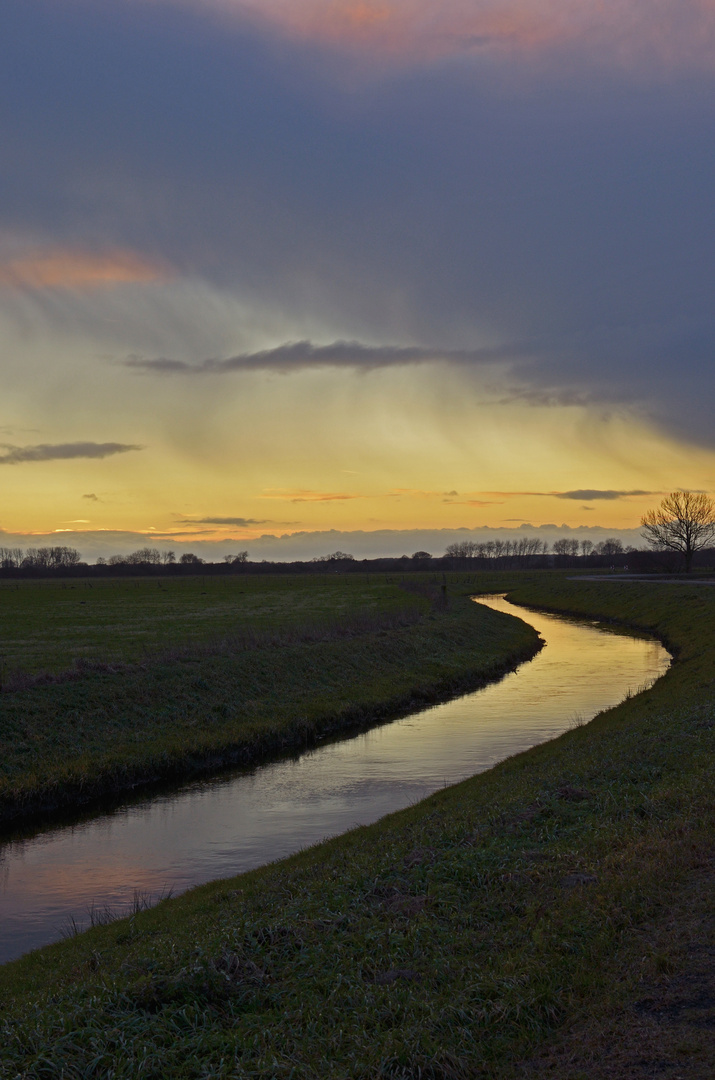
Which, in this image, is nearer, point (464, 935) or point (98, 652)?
point (464, 935)

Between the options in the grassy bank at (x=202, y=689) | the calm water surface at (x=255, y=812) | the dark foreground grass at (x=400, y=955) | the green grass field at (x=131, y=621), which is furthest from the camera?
the green grass field at (x=131, y=621)

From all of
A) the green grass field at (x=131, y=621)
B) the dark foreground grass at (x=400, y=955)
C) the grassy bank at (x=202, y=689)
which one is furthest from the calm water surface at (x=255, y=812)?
the green grass field at (x=131, y=621)

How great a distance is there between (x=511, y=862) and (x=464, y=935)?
8.36ft

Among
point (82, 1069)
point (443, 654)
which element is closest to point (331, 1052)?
point (82, 1069)

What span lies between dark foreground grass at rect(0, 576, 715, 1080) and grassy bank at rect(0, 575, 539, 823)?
34.2 ft

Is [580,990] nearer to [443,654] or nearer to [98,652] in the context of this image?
[98,652]

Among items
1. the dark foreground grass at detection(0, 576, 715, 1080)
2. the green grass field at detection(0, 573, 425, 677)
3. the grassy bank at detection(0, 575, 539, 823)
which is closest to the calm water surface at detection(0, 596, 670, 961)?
the grassy bank at detection(0, 575, 539, 823)

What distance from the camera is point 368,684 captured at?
38281mm

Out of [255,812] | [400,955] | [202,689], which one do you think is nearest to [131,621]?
[202,689]

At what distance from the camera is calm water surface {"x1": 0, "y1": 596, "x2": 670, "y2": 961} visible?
639 inches

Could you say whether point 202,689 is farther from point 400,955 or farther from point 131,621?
point 131,621

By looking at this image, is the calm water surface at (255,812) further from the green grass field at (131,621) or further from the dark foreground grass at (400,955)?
the green grass field at (131,621)

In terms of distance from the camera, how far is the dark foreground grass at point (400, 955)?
752 centimetres

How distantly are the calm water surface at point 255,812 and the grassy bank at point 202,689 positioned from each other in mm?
1799
